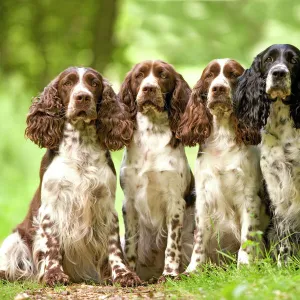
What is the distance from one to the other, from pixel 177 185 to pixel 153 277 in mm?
862

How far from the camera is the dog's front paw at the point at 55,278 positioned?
5605 millimetres

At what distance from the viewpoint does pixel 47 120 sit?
5.88 meters

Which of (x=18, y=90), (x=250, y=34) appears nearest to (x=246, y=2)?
(x=250, y=34)

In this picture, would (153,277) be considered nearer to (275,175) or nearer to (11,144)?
(275,175)

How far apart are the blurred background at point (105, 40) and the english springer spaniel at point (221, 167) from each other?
614cm

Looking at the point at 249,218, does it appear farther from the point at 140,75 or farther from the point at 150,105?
the point at 140,75

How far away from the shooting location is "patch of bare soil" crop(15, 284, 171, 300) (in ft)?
16.8

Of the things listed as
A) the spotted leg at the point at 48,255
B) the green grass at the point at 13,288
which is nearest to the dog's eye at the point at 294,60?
the spotted leg at the point at 48,255

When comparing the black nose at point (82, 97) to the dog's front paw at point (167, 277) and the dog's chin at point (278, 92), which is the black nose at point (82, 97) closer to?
the dog's chin at point (278, 92)

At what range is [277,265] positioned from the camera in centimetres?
543

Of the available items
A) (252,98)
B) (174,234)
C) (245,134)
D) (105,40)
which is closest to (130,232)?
(174,234)

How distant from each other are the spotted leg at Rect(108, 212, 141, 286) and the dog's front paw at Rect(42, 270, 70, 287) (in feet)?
1.24

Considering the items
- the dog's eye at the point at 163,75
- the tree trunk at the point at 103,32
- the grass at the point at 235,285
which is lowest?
the grass at the point at 235,285

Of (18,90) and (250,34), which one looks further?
(250,34)
